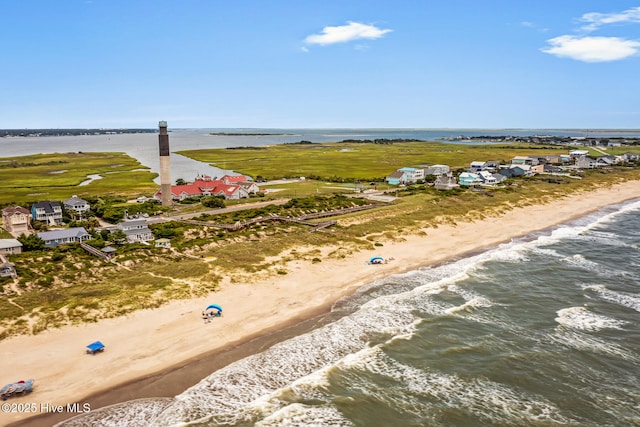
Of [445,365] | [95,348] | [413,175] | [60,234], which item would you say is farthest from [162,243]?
[413,175]

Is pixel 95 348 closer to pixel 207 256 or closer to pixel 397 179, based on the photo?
pixel 207 256

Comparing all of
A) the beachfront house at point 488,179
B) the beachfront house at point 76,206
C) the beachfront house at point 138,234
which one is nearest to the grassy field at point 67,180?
the beachfront house at point 76,206

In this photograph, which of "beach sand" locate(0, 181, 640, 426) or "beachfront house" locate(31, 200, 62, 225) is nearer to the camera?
"beach sand" locate(0, 181, 640, 426)

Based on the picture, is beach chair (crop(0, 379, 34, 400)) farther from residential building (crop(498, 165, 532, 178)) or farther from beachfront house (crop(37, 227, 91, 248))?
residential building (crop(498, 165, 532, 178))

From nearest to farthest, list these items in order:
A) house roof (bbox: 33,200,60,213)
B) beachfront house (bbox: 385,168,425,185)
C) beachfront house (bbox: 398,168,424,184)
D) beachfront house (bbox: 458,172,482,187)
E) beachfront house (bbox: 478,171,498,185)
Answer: house roof (bbox: 33,200,60,213)
beachfront house (bbox: 458,172,482,187)
beachfront house (bbox: 478,171,498,185)
beachfront house (bbox: 385,168,425,185)
beachfront house (bbox: 398,168,424,184)

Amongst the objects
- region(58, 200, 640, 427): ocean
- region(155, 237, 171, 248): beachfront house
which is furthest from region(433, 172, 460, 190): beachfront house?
region(155, 237, 171, 248): beachfront house
